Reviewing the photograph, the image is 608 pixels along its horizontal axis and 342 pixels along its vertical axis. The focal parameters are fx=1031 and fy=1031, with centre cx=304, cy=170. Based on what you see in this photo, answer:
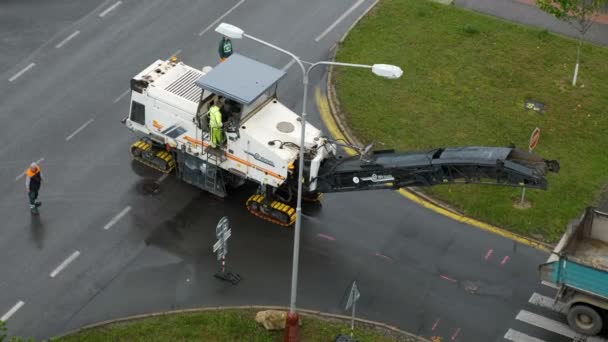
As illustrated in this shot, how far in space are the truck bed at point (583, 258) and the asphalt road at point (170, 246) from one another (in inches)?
72.3

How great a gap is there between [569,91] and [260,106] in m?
13.0

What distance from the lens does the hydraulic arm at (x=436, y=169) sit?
27297 millimetres

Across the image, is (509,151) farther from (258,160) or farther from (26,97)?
(26,97)

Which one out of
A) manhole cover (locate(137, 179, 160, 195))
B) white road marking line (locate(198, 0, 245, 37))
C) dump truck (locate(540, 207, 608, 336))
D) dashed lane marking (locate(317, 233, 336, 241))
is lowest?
manhole cover (locate(137, 179, 160, 195))

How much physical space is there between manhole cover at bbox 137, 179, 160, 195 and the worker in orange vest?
3.22 meters

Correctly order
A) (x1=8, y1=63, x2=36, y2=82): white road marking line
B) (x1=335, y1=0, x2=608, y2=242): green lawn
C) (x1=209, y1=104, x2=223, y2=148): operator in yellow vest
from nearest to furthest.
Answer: (x1=209, y1=104, x2=223, y2=148): operator in yellow vest
(x1=335, y1=0, x2=608, y2=242): green lawn
(x1=8, y1=63, x2=36, y2=82): white road marking line

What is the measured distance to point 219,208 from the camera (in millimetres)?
32625

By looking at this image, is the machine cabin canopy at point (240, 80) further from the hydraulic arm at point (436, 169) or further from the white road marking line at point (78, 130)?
the white road marking line at point (78, 130)

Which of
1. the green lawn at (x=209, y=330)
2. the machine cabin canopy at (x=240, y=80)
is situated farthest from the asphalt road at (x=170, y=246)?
the machine cabin canopy at (x=240, y=80)

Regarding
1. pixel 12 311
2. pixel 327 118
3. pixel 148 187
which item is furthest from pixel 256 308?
pixel 327 118

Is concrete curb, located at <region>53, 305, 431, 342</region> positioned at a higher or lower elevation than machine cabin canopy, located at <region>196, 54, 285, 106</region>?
lower

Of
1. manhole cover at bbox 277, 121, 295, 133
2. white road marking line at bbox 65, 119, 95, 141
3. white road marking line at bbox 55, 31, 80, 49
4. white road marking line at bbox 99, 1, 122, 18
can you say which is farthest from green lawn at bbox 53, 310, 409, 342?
white road marking line at bbox 99, 1, 122, 18

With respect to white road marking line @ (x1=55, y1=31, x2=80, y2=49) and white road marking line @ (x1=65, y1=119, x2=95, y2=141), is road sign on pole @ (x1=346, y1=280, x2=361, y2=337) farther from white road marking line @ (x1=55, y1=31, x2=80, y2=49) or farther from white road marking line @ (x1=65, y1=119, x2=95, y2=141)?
white road marking line @ (x1=55, y1=31, x2=80, y2=49)

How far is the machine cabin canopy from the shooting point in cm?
3056
